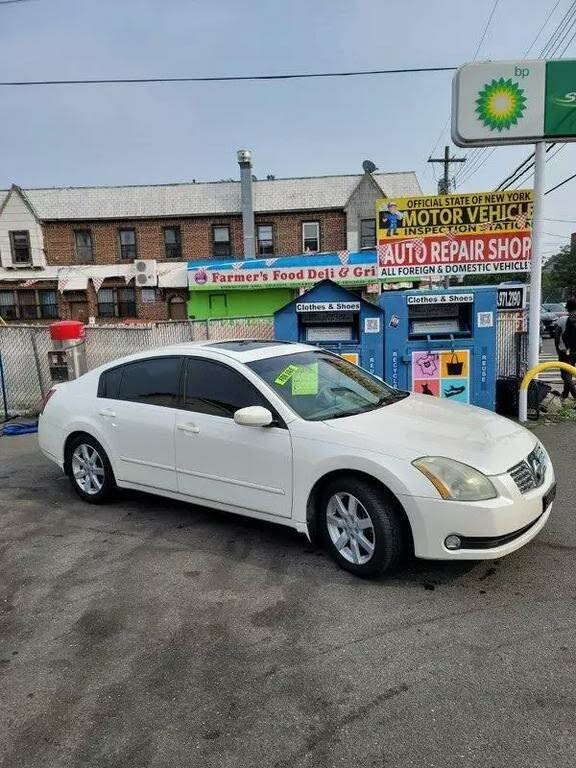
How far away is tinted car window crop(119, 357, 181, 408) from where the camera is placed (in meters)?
4.51

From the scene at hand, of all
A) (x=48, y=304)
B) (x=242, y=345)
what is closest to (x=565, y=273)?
(x=48, y=304)

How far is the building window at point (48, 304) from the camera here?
Answer: 27.8 metres

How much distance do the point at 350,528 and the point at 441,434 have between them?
851 mm

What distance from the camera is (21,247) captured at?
1097 inches

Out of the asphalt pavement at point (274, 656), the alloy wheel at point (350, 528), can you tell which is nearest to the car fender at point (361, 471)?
the alloy wheel at point (350, 528)

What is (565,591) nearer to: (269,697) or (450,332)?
(269,697)

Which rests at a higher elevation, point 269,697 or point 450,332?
point 450,332

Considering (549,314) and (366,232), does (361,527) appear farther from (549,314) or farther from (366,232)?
(549,314)

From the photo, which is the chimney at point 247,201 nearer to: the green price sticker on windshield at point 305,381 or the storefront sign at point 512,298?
the storefront sign at point 512,298

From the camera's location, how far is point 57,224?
27.8 metres

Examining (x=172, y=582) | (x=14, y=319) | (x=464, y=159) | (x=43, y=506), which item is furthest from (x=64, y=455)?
(x=464, y=159)

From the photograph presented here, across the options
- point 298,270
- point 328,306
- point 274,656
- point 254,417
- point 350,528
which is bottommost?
point 274,656

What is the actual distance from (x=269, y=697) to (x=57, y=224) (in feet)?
96.5

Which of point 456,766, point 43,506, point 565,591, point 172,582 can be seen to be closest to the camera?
point 456,766
